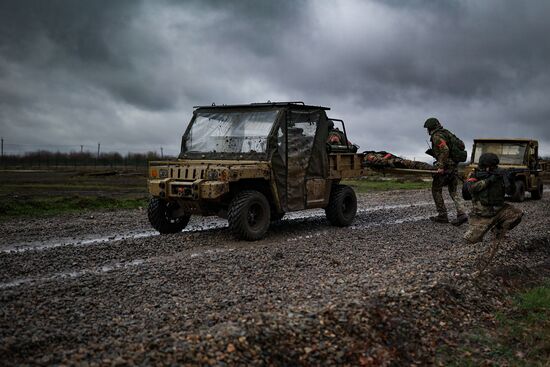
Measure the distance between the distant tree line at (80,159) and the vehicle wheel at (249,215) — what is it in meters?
40.9

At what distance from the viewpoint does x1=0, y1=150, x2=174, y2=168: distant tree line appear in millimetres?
50125

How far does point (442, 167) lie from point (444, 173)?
0.24 metres

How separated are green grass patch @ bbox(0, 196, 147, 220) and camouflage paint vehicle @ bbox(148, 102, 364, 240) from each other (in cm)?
503

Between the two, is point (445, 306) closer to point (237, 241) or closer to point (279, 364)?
point (279, 364)

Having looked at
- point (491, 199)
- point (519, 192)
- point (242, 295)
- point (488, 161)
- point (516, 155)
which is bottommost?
point (242, 295)

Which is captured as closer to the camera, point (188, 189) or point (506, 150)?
point (188, 189)

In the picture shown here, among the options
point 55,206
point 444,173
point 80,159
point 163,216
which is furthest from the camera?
point 80,159

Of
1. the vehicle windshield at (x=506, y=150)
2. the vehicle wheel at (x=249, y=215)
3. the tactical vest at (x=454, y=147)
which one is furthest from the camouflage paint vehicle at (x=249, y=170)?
the vehicle windshield at (x=506, y=150)

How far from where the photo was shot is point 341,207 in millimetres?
12172

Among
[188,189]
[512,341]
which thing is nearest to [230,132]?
[188,189]

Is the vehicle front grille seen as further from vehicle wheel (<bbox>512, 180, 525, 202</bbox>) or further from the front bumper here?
vehicle wheel (<bbox>512, 180, 525, 202</bbox>)

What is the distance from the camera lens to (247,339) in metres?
4.85

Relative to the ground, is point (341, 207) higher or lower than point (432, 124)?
lower

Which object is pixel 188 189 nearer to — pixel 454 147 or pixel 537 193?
pixel 454 147
